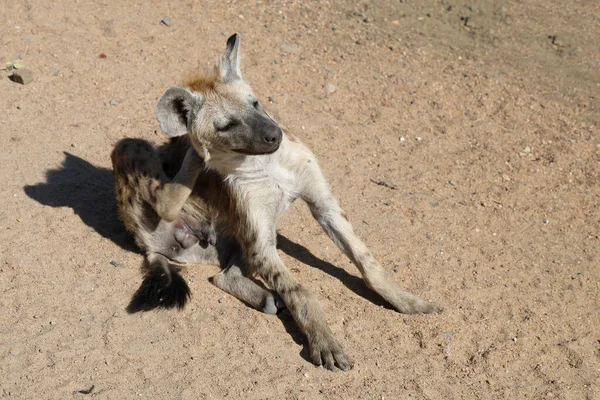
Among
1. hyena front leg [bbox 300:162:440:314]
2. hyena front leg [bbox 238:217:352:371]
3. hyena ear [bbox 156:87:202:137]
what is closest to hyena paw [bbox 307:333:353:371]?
hyena front leg [bbox 238:217:352:371]

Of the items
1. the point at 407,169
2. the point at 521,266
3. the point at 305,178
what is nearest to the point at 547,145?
the point at 407,169

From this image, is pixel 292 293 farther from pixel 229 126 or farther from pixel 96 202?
pixel 96 202

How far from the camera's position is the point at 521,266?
465cm

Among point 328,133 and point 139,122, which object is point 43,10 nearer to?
point 139,122

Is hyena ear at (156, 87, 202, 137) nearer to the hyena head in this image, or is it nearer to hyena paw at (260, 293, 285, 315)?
the hyena head

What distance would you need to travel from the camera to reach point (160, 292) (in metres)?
4.09

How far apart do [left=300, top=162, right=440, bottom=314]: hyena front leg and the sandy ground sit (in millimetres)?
92

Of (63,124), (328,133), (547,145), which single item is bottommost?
(63,124)

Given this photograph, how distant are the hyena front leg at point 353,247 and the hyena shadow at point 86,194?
1.26m

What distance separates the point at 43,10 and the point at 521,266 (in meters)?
5.14

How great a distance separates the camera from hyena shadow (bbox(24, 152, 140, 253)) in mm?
4844

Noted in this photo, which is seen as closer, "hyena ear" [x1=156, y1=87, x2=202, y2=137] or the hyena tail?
"hyena ear" [x1=156, y1=87, x2=202, y2=137]

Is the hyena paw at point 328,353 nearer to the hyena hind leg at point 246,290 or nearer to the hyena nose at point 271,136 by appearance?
the hyena hind leg at point 246,290

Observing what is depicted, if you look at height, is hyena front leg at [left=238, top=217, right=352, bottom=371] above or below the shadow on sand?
above
